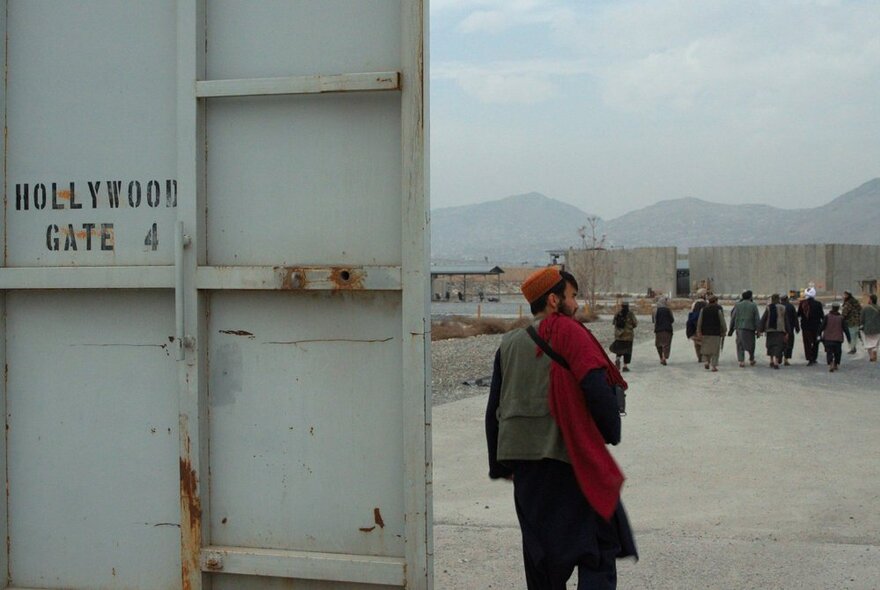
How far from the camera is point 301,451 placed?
321cm

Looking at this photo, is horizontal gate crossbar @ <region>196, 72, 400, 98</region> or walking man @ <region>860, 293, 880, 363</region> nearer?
horizontal gate crossbar @ <region>196, 72, 400, 98</region>

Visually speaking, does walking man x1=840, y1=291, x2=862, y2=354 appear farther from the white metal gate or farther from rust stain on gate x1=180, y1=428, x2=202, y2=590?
rust stain on gate x1=180, y1=428, x2=202, y2=590

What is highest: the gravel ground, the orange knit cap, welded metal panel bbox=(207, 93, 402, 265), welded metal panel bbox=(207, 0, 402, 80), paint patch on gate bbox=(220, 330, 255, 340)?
welded metal panel bbox=(207, 0, 402, 80)

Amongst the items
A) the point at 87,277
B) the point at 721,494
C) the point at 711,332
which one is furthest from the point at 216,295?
the point at 711,332

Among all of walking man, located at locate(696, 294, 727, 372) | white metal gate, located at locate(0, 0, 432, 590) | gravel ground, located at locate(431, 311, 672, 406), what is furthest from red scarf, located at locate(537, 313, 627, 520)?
walking man, located at locate(696, 294, 727, 372)

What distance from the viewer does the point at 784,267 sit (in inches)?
2704

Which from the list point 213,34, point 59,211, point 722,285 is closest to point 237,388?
point 59,211

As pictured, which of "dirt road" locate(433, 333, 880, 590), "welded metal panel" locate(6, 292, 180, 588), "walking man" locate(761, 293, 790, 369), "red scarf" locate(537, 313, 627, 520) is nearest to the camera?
"welded metal panel" locate(6, 292, 180, 588)

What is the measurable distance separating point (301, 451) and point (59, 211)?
4.13 feet

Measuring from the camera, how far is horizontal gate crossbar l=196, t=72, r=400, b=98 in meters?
3.06

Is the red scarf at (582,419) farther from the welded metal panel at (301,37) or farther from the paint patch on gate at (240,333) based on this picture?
the welded metal panel at (301,37)

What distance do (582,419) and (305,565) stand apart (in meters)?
1.18

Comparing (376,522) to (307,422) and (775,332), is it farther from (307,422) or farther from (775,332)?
(775,332)

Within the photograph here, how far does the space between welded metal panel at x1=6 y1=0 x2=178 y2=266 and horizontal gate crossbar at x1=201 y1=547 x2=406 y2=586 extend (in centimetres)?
105
